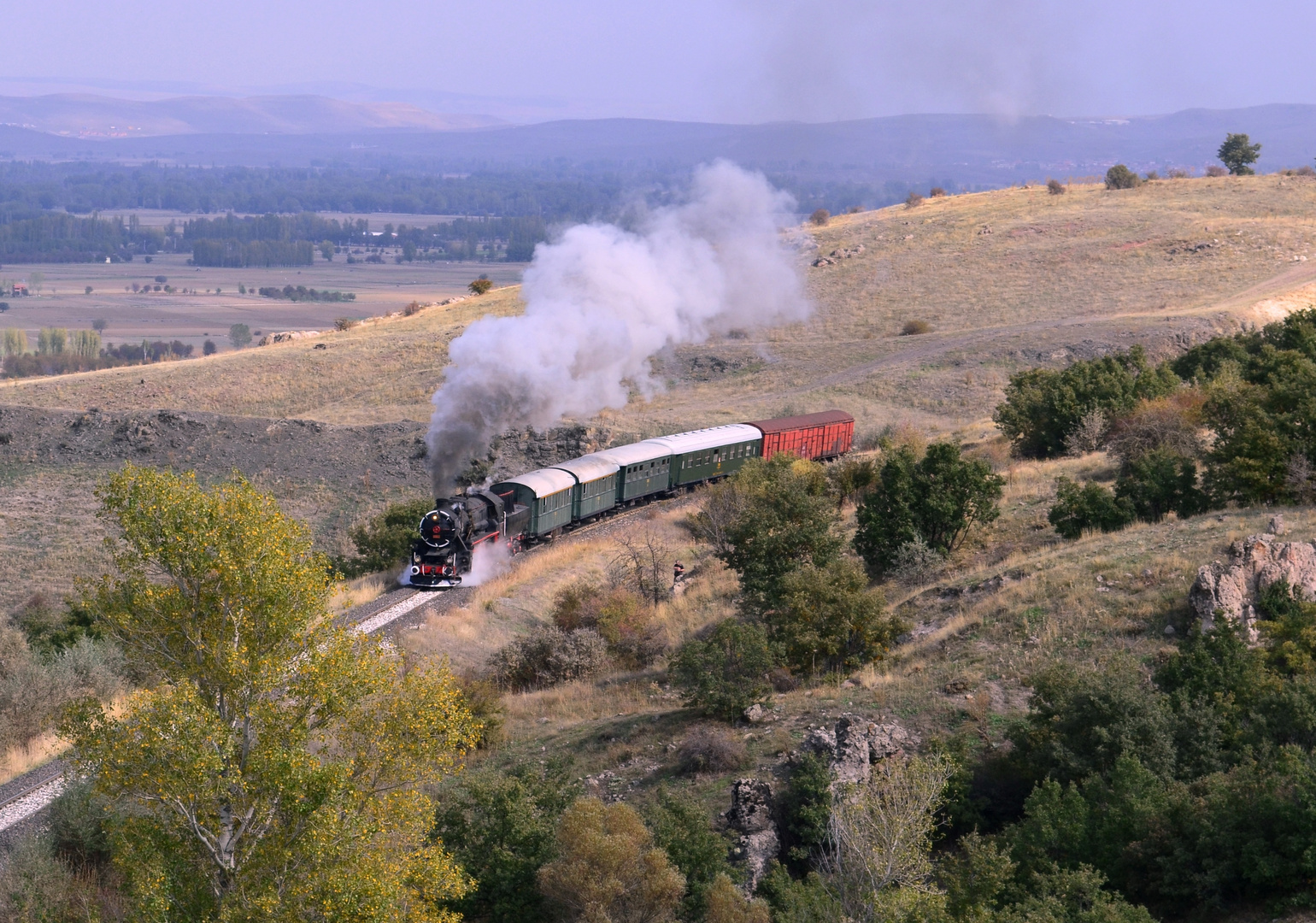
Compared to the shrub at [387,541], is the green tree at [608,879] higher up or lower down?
higher up

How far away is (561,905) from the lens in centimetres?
1775

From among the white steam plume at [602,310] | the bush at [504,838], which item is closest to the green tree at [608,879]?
the bush at [504,838]

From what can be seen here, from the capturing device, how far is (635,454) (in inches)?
1839

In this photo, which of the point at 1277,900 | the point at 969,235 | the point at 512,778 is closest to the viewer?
the point at 1277,900

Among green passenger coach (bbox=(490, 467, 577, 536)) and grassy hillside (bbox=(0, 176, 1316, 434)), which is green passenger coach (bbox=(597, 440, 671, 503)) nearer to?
green passenger coach (bbox=(490, 467, 577, 536))

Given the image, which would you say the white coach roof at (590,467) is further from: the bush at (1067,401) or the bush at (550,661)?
the bush at (1067,401)

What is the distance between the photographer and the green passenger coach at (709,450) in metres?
Answer: 48.5

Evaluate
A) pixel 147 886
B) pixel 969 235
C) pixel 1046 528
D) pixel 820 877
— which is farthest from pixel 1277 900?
pixel 969 235

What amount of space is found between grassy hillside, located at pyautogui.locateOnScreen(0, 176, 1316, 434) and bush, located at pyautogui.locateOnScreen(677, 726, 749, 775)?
1604 inches

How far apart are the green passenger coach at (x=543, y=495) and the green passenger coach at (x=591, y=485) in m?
0.37

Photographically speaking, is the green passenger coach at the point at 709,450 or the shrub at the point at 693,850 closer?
the shrub at the point at 693,850

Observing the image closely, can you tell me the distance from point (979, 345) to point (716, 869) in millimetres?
65057

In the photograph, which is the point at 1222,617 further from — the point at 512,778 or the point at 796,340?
the point at 796,340

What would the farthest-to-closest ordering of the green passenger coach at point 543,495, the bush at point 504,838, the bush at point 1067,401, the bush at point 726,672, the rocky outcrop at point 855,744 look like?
the bush at point 1067,401 → the green passenger coach at point 543,495 → the bush at point 726,672 → the rocky outcrop at point 855,744 → the bush at point 504,838
